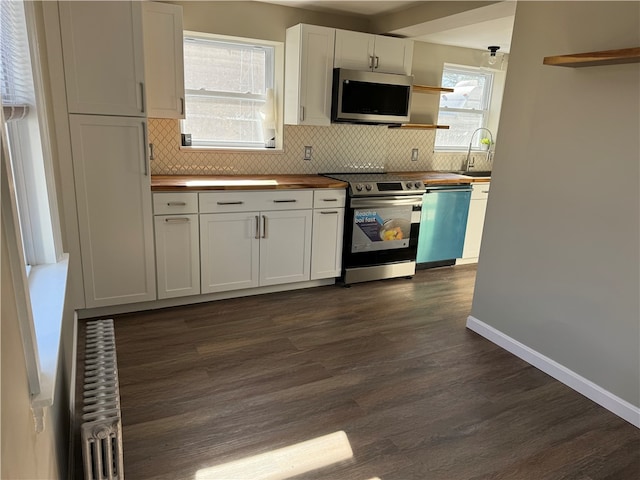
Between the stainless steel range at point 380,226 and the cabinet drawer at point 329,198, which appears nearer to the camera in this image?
the cabinet drawer at point 329,198

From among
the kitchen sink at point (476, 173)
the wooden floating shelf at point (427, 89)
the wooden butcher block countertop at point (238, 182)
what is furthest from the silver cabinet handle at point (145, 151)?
the kitchen sink at point (476, 173)

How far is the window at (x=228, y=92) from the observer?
3729 millimetres

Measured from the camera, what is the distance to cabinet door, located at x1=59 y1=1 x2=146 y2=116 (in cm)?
270

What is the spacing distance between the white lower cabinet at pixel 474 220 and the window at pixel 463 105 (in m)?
0.79

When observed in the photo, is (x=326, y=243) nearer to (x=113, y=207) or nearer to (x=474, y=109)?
(x=113, y=207)

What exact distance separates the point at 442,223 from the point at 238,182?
2098 mm

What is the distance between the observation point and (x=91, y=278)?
10.0ft

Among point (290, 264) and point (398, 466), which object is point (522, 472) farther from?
point (290, 264)

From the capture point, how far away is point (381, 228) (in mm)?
4055

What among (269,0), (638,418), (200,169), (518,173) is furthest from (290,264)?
(638,418)

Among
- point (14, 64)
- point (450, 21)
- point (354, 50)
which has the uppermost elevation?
point (450, 21)

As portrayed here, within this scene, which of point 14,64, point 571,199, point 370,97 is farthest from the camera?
point 370,97

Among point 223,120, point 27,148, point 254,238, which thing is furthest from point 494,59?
point 27,148

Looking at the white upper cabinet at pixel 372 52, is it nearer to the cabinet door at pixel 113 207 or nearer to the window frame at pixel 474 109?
the window frame at pixel 474 109
